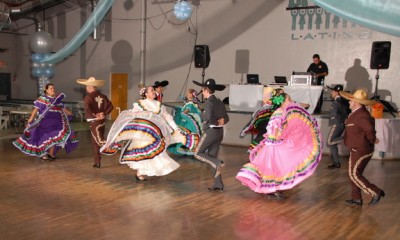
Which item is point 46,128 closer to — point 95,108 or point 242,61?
point 95,108

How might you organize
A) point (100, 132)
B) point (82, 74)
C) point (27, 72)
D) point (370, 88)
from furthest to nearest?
point (27, 72), point (82, 74), point (370, 88), point (100, 132)

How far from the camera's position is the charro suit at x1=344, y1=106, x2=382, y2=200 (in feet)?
16.0

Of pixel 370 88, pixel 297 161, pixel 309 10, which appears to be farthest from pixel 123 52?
pixel 297 161

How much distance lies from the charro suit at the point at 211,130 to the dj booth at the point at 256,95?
428 centimetres

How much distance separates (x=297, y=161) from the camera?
517 cm

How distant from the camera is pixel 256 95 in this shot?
1010cm

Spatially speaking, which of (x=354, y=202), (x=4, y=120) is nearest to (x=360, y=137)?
(x=354, y=202)

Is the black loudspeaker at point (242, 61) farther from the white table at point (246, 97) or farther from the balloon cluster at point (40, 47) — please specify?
the balloon cluster at point (40, 47)

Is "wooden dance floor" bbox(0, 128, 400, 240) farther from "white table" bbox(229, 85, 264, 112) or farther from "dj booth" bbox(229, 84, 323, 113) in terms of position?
"white table" bbox(229, 85, 264, 112)

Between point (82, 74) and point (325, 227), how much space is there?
13686mm

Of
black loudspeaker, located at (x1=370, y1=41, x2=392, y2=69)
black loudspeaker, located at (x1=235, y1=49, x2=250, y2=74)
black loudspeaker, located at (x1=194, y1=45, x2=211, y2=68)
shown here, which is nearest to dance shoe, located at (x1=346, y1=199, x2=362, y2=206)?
black loudspeaker, located at (x1=370, y1=41, x2=392, y2=69)

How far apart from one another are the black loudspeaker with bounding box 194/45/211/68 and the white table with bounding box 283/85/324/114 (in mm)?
3045

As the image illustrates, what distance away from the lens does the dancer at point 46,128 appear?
7.28m

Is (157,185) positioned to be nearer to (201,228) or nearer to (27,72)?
(201,228)
